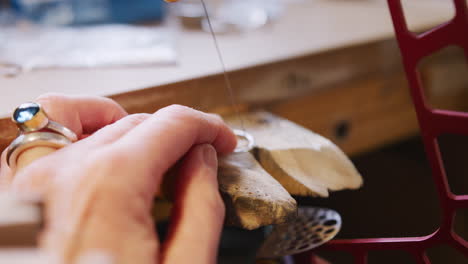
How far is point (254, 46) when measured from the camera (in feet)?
2.14

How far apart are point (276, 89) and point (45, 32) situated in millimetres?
421

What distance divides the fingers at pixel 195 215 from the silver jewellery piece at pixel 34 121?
0.09 meters

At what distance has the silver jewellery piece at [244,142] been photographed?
0.41 metres

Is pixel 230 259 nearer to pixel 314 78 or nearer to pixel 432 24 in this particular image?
pixel 314 78

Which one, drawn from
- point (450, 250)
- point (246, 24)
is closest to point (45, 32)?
point (246, 24)

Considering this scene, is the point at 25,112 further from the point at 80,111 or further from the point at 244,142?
the point at 244,142

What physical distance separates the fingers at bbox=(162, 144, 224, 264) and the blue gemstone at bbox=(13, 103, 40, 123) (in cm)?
11

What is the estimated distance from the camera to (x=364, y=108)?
74 centimetres

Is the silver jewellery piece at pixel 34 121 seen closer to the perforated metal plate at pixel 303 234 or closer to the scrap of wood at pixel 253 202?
the scrap of wood at pixel 253 202

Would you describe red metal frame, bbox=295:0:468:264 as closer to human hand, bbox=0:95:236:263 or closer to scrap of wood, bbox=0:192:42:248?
human hand, bbox=0:95:236:263

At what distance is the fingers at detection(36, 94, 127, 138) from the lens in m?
0.32

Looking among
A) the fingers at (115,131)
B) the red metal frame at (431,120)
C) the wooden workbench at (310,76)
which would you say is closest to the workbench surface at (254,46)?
the wooden workbench at (310,76)

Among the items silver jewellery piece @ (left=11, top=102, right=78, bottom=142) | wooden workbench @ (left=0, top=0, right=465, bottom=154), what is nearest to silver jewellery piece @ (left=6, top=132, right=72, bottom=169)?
silver jewellery piece @ (left=11, top=102, right=78, bottom=142)

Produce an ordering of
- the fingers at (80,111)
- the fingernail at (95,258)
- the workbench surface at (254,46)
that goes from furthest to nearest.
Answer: the workbench surface at (254,46)
the fingers at (80,111)
the fingernail at (95,258)
